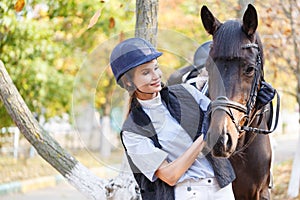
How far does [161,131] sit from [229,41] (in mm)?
602

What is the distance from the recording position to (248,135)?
3.60 metres

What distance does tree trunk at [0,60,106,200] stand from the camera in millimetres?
4410

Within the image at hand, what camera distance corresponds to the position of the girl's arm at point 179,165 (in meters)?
2.69

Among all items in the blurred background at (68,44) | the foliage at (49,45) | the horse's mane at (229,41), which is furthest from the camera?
the foliage at (49,45)

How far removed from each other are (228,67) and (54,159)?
2.04 m

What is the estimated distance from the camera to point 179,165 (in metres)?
2.74

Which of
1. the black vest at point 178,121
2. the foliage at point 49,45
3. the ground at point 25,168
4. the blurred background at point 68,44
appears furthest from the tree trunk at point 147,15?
the ground at point 25,168

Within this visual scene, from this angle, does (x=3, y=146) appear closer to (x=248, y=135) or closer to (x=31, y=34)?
(x=31, y=34)

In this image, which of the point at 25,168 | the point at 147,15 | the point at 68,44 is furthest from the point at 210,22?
the point at 25,168

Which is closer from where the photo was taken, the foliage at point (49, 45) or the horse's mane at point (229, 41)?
the horse's mane at point (229, 41)

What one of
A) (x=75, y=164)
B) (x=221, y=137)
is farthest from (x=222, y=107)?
(x=75, y=164)

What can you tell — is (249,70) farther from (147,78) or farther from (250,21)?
(147,78)

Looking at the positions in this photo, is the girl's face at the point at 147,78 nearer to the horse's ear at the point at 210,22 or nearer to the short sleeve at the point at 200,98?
the short sleeve at the point at 200,98

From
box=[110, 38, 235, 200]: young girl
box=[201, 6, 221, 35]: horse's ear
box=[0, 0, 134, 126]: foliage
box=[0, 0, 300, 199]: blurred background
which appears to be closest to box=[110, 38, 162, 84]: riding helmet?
box=[110, 38, 235, 200]: young girl
